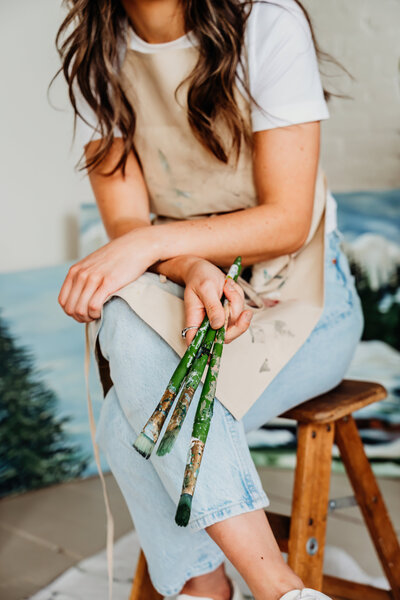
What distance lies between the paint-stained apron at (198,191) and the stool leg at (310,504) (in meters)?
0.17

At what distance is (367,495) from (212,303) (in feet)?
1.90

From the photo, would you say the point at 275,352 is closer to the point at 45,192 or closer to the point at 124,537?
the point at 124,537

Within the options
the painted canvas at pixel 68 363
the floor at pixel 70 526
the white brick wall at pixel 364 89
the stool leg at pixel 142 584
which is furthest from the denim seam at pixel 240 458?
the white brick wall at pixel 364 89

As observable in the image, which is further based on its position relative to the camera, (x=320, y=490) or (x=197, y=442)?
(x=320, y=490)

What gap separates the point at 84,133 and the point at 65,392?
955 mm

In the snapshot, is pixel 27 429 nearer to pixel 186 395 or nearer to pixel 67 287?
pixel 67 287

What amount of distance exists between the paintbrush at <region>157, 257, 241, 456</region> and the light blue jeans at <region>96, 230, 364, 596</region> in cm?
9

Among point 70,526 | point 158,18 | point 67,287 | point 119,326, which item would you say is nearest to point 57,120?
point 158,18

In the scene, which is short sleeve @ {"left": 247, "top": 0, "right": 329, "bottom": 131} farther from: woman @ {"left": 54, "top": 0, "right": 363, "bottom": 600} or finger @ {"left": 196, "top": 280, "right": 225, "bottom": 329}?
finger @ {"left": 196, "top": 280, "right": 225, "bottom": 329}

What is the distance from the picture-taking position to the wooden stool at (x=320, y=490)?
982 millimetres

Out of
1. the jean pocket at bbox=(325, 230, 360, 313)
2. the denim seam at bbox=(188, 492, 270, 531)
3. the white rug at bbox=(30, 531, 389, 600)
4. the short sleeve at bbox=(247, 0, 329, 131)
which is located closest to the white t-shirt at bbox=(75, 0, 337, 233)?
the short sleeve at bbox=(247, 0, 329, 131)

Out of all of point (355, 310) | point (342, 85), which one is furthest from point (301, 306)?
point (342, 85)

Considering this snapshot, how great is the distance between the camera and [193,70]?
1.06m

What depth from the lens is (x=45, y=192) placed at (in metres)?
2.08
